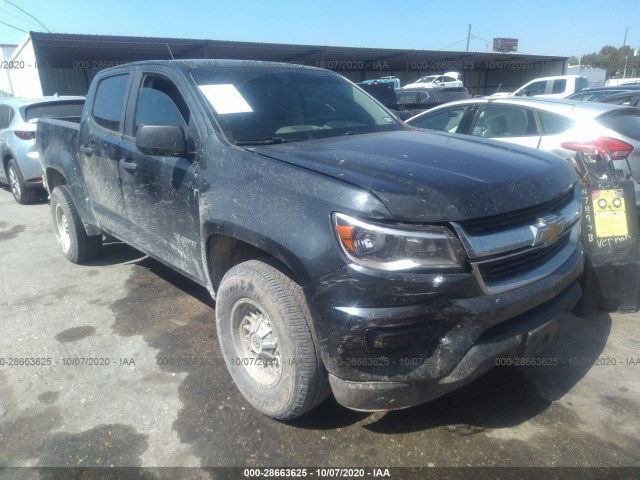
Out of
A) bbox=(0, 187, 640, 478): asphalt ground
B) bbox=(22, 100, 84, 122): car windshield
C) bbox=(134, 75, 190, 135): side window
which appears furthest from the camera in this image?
bbox=(22, 100, 84, 122): car windshield

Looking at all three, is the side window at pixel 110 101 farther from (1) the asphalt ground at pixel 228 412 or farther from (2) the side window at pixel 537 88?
(2) the side window at pixel 537 88

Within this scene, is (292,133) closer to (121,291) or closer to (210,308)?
(210,308)

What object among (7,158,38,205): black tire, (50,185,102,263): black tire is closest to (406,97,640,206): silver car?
(50,185,102,263): black tire

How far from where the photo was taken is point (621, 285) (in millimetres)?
3701

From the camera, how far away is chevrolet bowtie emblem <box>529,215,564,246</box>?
2.31 metres

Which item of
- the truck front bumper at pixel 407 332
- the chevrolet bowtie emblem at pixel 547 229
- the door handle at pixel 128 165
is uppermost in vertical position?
the door handle at pixel 128 165

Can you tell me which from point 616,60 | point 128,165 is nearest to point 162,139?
point 128,165

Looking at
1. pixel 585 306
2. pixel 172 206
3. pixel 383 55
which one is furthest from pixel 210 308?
pixel 383 55

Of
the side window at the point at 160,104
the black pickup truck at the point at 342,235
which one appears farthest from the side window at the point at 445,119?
the side window at the point at 160,104

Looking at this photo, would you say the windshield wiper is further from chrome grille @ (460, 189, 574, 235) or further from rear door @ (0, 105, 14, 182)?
rear door @ (0, 105, 14, 182)

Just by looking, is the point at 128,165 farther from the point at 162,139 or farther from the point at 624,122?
the point at 624,122

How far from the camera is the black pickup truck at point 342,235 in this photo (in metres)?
2.08

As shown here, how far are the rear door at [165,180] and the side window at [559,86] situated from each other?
782 inches

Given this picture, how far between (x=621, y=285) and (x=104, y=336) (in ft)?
12.7
